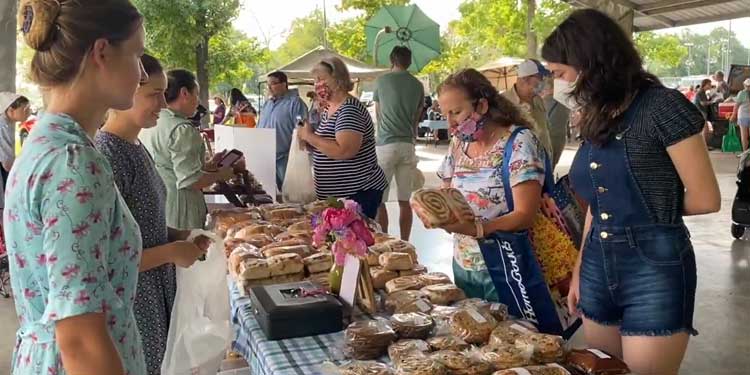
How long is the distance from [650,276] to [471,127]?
0.72 meters

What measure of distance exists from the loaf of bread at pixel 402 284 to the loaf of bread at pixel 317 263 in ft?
0.80

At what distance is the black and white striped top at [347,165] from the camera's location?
3115mm

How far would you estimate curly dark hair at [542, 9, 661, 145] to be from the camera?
1570 mm

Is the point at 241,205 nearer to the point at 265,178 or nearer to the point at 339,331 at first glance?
the point at 265,178

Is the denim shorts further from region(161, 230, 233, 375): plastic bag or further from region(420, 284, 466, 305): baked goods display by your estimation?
region(161, 230, 233, 375): plastic bag

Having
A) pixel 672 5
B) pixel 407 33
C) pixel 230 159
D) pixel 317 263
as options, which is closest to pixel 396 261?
pixel 317 263

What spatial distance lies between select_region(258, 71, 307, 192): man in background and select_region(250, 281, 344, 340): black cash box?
2915mm

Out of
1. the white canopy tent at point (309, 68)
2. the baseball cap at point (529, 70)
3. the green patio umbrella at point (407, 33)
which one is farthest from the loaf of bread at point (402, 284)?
the white canopy tent at point (309, 68)

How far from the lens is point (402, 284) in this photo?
75.9 inches

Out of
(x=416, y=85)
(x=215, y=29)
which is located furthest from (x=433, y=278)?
(x=215, y=29)

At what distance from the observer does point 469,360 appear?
1356 mm

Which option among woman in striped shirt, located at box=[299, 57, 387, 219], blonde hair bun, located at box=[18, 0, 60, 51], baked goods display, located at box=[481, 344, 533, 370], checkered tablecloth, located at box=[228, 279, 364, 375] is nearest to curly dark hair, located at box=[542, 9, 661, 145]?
baked goods display, located at box=[481, 344, 533, 370]

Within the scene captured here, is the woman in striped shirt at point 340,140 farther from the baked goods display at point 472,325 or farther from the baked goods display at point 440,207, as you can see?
the baked goods display at point 472,325

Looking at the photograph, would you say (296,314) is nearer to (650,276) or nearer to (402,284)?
(402,284)
